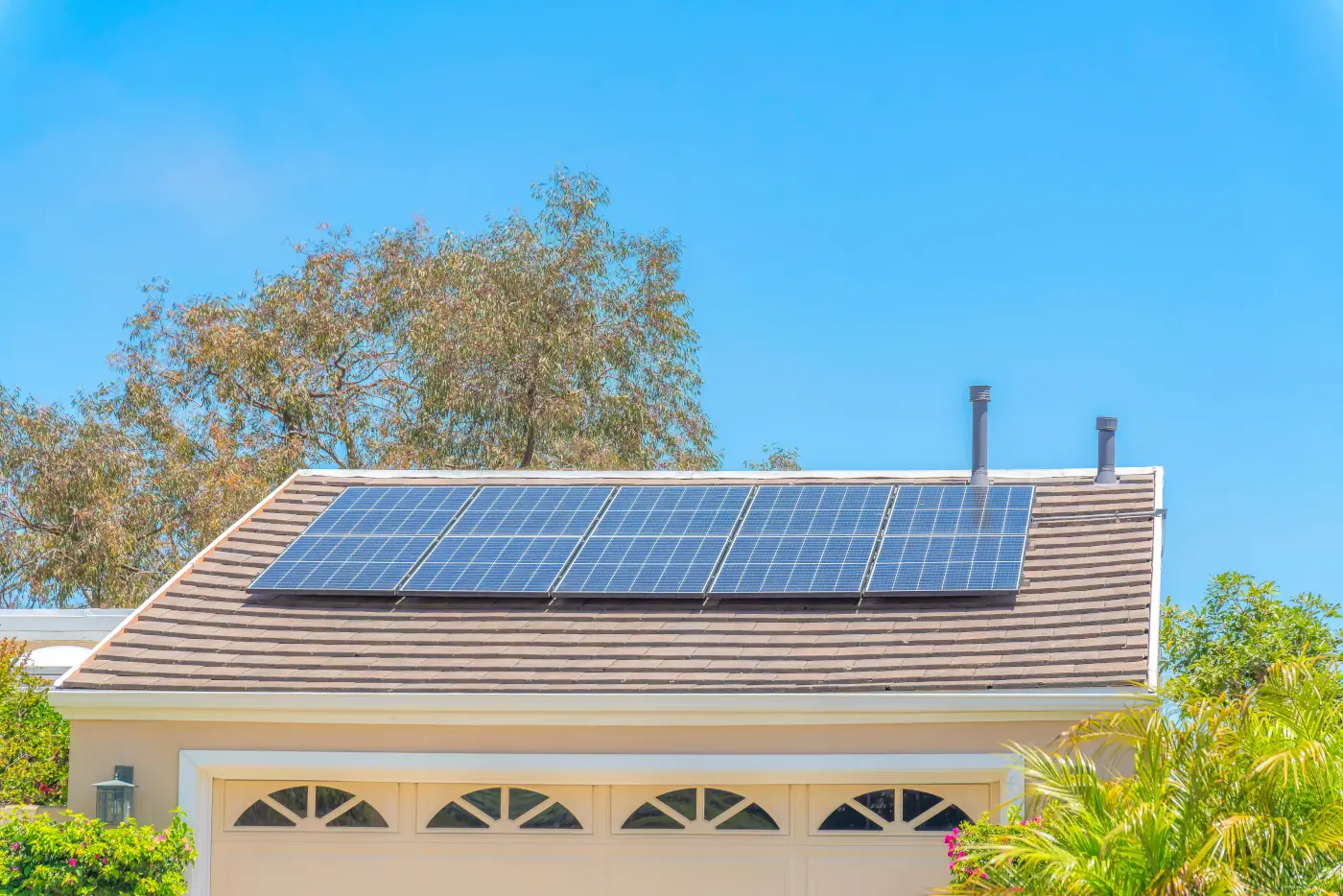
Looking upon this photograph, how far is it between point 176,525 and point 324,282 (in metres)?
6.44

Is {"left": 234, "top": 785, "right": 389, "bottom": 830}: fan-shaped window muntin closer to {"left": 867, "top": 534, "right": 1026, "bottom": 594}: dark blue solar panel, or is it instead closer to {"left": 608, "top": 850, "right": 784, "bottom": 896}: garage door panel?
{"left": 608, "top": 850, "right": 784, "bottom": 896}: garage door panel

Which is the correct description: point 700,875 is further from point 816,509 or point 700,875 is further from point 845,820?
point 816,509

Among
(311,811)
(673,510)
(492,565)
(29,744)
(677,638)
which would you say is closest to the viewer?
(311,811)

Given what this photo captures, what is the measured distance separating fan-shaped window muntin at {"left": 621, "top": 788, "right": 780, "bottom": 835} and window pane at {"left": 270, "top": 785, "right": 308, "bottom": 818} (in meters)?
2.77

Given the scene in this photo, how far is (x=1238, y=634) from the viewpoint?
1645cm

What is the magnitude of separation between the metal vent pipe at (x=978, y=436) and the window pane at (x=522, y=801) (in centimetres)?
571

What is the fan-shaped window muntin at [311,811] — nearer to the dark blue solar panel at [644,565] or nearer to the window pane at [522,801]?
the window pane at [522,801]

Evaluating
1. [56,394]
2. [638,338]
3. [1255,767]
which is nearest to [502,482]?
[1255,767]

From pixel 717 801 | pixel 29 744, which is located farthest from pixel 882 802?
pixel 29 744

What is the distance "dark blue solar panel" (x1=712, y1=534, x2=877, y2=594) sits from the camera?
14.0 m

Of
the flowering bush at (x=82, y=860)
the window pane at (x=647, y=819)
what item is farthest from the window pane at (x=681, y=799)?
the flowering bush at (x=82, y=860)

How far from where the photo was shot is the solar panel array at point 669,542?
557 inches

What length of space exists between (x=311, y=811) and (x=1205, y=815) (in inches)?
297

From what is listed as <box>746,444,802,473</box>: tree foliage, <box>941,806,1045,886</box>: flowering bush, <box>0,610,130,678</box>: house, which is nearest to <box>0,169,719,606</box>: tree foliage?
<box>746,444,802,473</box>: tree foliage
